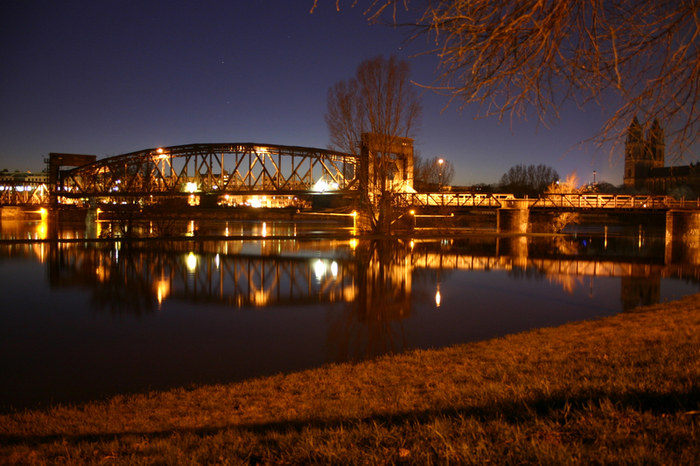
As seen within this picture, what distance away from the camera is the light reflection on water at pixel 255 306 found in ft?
34.0

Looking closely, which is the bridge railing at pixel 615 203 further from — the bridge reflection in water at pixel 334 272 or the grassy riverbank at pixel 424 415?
the grassy riverbank at pixel 424 415

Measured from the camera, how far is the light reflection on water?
10.4 metres

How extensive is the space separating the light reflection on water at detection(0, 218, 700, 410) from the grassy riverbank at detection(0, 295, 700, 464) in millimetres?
1896

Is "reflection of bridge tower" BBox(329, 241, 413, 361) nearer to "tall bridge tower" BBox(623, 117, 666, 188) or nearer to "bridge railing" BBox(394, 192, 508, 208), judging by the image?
"tall bridge tower" BBox(623, 117, 666, 188)

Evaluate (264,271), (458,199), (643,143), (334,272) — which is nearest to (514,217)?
(458,199)

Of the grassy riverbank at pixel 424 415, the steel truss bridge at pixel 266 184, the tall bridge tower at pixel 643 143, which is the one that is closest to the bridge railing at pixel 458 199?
the steel truss bridge at pixel 266 184

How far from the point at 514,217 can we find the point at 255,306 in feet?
152

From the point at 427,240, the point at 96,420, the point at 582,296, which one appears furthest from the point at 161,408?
the point at 427,240

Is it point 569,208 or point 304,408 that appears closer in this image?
point 304,408

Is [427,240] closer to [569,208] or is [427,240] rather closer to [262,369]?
[569,208]

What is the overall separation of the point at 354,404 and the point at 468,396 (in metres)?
1.50

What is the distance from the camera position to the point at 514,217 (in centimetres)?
5759

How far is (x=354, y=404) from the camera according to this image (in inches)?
263

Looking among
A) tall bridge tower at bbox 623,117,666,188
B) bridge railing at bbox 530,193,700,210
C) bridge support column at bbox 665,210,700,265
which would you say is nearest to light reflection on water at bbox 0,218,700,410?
tall bridge tower at bbox 623,117,666,188
